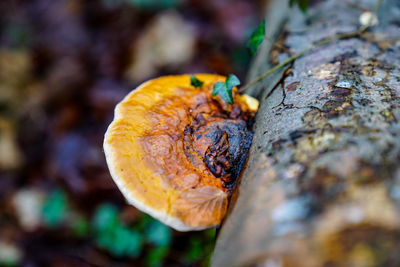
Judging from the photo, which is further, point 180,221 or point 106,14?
point 106,14

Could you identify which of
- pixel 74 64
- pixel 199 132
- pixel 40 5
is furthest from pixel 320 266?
pixel 40 5

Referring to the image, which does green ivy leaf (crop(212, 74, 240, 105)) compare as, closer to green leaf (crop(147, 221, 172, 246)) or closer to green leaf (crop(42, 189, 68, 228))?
green leaf (crop(147, 221, 172, 246))

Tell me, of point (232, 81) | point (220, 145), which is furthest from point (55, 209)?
point (232, 81)

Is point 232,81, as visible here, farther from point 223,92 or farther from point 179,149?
point 179,149

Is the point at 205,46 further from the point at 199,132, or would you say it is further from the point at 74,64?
the point at 199,132

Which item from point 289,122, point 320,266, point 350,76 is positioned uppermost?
point 350,76

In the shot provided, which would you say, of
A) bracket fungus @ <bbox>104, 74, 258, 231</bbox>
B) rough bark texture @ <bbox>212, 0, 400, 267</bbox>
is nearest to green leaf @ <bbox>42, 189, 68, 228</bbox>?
bracket fungus @ <bbox>104, 74, 258, 231</bbox>

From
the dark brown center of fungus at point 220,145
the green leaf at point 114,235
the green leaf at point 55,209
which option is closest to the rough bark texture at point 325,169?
the dark brown center of fungus at point 220,145

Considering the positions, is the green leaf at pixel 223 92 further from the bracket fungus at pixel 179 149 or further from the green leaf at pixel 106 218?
the green leaf at pixel 106 218
